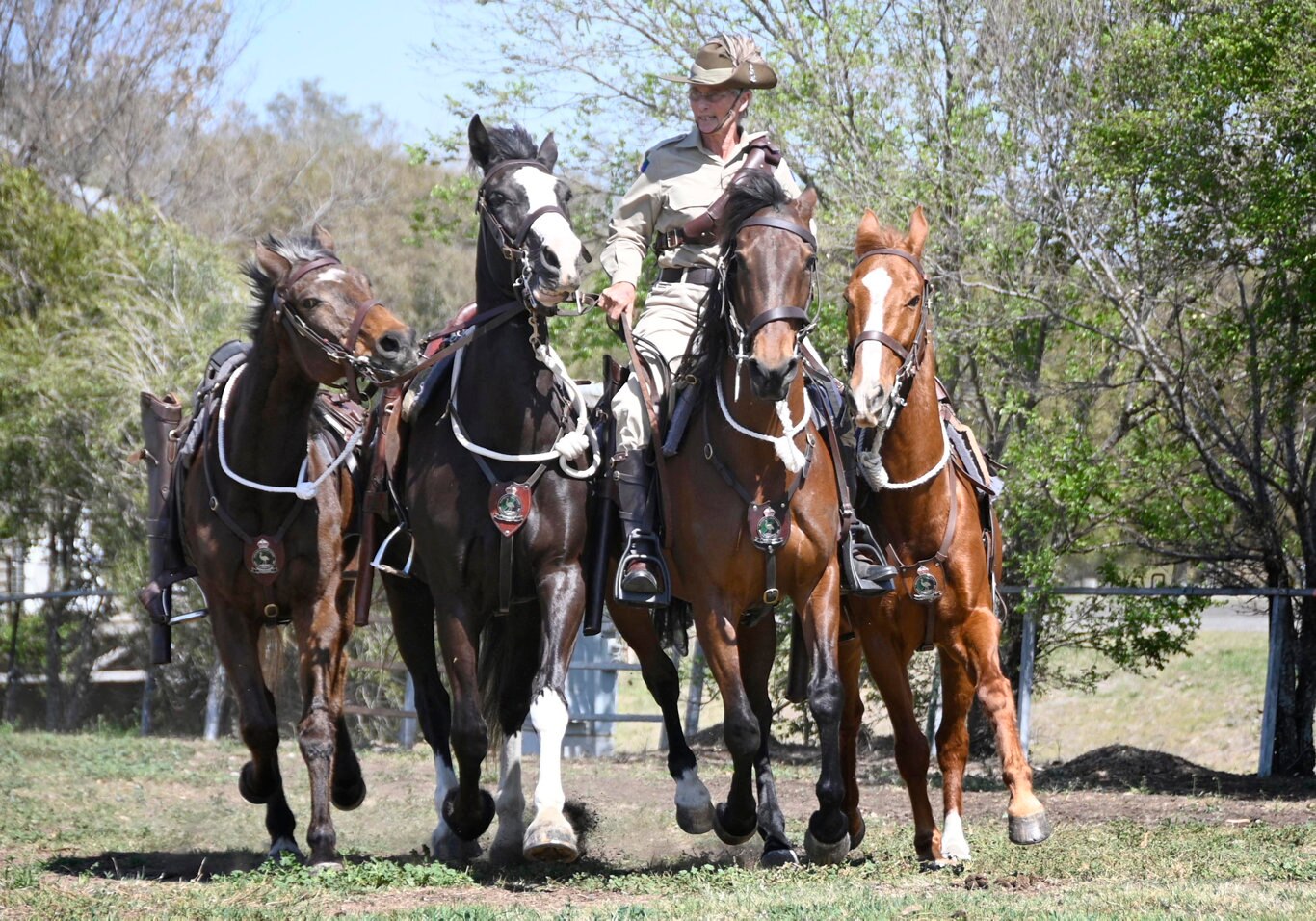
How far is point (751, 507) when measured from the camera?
23.7 ft

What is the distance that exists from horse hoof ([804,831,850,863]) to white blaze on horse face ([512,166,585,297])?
2.92m

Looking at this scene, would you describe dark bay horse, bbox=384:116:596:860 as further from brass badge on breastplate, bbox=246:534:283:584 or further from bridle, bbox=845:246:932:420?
bridle, bbox=845:246:932:420

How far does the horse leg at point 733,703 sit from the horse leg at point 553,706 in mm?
641

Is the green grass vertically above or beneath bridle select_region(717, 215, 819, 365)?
beneath

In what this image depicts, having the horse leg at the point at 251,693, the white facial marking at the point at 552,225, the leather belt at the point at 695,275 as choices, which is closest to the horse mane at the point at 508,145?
the white facial marking at the point at 552,225

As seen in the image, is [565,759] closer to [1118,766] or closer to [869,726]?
[869,726]

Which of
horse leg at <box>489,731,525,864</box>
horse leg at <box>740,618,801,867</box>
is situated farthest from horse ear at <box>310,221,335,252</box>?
horse leg at <box>740,618,801,867</box>

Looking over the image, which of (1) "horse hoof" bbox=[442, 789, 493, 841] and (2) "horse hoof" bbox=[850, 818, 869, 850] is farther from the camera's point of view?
(2) "horse hoof" bbox=[850, 818, 869, 850]

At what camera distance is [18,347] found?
2330 centimetres

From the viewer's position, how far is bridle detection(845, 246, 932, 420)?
24.7ft

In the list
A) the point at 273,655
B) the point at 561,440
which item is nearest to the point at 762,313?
the point at 561,440

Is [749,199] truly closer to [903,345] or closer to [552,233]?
[552,233]

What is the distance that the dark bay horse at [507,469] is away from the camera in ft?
23.6

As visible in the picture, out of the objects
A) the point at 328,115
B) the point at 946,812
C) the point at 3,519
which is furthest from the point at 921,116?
the point at 328,115
